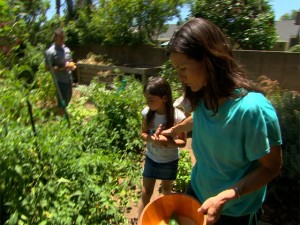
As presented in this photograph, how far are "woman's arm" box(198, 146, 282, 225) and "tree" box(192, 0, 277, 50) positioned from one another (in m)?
6.39

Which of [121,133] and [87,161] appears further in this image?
[121,133]

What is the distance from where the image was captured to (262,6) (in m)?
7.88

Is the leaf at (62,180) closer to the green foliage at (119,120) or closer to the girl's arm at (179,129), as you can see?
the girl's arm at (179,129)

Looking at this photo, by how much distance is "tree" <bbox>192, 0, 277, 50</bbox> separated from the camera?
7520mm

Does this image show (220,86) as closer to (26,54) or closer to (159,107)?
(159,107)

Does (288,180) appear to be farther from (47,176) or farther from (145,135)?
(47,176)

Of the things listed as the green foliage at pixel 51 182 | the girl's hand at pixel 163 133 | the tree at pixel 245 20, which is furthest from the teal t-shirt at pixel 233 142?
the tree at pixel 245 20

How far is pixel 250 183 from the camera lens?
1441 millimetres

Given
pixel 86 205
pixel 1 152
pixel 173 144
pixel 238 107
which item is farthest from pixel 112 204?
pixel 238 107

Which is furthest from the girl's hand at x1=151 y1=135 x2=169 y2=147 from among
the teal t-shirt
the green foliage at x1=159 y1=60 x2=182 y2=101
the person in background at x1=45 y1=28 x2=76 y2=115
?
the person in background at x1=45 y1=28 x2=76 y2=115

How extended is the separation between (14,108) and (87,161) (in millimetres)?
885

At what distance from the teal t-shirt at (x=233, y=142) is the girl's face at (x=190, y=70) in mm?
154

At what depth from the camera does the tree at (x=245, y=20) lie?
24.7ft

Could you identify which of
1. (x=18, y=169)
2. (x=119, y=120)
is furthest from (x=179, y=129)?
(x=119, y=120)
